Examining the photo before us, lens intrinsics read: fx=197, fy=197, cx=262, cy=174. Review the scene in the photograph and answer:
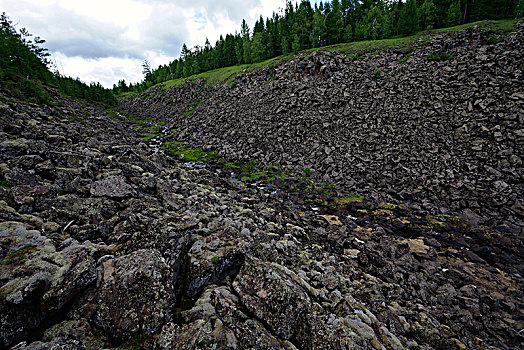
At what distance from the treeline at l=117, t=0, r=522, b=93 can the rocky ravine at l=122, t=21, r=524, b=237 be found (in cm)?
2971

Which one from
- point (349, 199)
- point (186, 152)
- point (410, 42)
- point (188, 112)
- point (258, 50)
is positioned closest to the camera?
point (349, 199)

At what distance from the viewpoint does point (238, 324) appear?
6.22 m

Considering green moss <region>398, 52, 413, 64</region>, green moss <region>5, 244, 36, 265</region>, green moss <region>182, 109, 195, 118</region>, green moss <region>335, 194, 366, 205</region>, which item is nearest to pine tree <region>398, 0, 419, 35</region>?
green moss <region>398, 52, 413, 64</region>

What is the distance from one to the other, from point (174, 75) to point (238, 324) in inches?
5421

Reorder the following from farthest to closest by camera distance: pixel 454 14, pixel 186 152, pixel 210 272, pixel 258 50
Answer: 1. pixel 258 50
2. pixel 454 14
3. pixel 186 152
4. pixel 210 272

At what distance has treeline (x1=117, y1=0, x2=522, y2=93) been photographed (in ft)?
177

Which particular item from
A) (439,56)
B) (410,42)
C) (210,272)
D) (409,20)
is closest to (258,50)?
(409,20)

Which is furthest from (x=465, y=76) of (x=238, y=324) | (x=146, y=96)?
(x=146, y=96)

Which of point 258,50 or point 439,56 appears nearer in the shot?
point 439,56

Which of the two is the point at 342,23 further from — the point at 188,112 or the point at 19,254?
the point at 19,254

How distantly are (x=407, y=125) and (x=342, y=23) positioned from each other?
6003 centimetres

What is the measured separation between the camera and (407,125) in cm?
2823

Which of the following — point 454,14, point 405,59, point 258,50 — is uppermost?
point 258,50

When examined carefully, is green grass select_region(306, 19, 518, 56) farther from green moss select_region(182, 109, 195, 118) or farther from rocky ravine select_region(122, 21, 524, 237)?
green moss select_region(182, 109, 195, 118)
